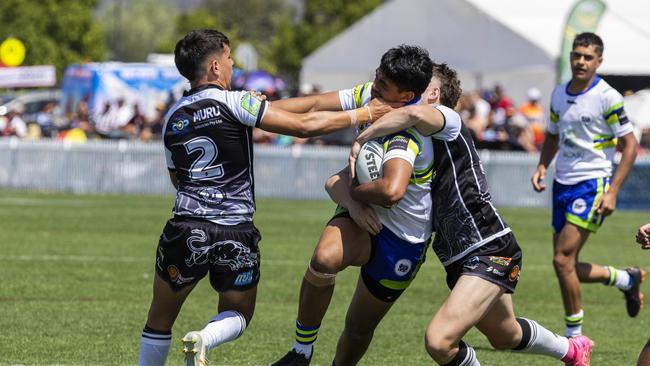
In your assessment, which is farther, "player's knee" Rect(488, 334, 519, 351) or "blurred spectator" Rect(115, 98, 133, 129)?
"blurred spectator" Rect(115, 98, 133, 129)

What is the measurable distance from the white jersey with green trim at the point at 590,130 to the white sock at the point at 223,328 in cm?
421

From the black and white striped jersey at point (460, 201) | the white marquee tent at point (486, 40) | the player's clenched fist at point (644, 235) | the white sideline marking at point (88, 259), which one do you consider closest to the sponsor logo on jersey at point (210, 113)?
the black and white striped jersey at point (460, 201)

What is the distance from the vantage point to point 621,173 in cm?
991

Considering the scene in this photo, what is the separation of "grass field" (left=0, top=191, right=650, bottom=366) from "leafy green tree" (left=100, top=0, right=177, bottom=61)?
323 feet

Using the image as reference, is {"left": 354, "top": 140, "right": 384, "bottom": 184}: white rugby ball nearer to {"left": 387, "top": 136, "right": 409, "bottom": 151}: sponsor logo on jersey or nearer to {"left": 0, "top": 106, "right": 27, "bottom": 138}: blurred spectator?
{"left": 387, "top": 136, "right": 409, "bottom": 151}: sponsor logo on jersey

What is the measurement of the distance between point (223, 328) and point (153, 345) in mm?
448

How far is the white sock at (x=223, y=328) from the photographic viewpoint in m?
6.60

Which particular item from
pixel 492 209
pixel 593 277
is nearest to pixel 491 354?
pixel 593 277

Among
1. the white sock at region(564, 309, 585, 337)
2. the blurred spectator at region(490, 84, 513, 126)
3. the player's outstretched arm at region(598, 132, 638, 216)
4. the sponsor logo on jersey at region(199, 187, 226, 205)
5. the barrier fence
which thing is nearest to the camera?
the sponsor logo on jersey at region(199, 187, 226, 205)

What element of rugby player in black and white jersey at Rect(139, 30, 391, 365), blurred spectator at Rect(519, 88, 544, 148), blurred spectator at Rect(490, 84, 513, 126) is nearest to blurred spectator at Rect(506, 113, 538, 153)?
blurred spectator at Rect(490, 84, 513, 126)

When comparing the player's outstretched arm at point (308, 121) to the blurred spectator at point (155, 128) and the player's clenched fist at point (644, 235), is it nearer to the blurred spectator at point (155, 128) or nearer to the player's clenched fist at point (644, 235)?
A: the player's clenched fist at point (644, 235)

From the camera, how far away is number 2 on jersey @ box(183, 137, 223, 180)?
6727 mm

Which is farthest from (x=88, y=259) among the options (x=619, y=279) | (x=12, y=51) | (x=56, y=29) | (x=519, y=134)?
(x=56, y=29)

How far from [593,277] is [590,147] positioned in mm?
1150
